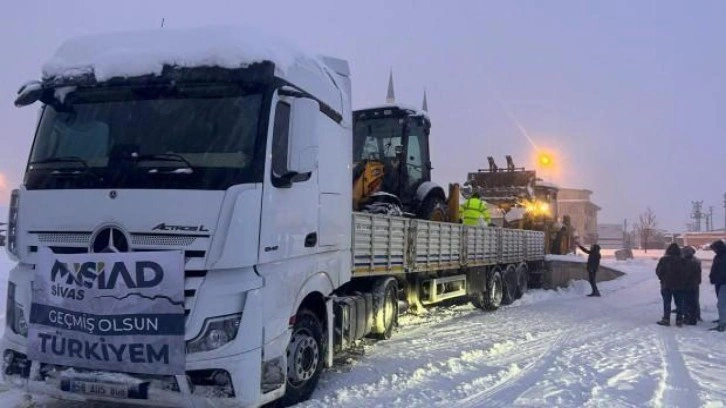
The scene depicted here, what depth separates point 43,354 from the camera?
449cm

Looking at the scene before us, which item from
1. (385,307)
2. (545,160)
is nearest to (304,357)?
(385,307)

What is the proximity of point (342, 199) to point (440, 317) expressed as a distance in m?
6.05

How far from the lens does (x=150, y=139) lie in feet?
15.4

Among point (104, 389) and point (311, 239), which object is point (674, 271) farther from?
point (104, 389)

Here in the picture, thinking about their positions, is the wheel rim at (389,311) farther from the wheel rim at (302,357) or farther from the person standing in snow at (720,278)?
the person standing in snow at (720,278)

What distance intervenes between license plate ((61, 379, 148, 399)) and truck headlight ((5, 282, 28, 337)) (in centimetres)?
61

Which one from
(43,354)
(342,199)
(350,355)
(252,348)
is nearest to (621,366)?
(350,355)

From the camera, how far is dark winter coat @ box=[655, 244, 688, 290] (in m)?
11.0

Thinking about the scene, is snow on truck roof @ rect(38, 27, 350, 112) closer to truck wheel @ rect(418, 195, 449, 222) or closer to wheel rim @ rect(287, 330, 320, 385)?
wheel rim @ rect(287, 330, 320, 385)

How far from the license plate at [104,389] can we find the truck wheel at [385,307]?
372cm

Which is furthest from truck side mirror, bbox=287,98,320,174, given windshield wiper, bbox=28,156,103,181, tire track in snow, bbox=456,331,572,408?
tire track in snow, bbox=456,331,572,408

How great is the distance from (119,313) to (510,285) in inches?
451

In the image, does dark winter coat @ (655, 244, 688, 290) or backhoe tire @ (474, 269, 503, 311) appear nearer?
dark winter coat @ (655, 244, 688, 290)

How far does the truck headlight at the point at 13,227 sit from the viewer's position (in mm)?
4875
